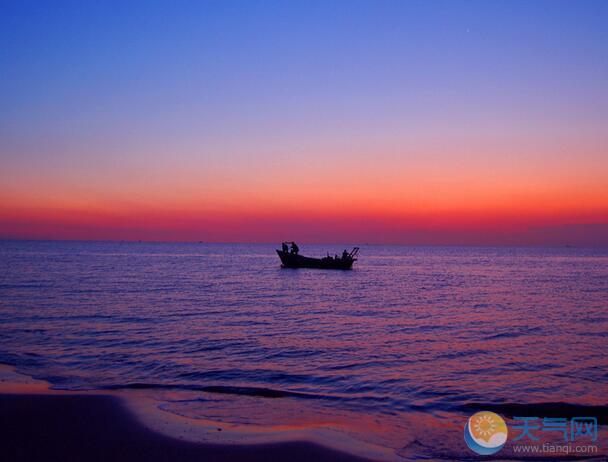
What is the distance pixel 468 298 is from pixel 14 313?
26.2m

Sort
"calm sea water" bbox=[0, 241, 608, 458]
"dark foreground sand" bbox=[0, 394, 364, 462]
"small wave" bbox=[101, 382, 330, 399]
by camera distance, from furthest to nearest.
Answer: "small wave" bbox=[101, 382, 330, 399]
"calm sea water" bbox=[0, 241, 608, 458]
"dark foreground sand" bbox=[0, 394, 364, 462]

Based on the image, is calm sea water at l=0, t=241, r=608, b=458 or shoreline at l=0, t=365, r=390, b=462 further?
calm sea water at l=0, t=241, r=608, b=458

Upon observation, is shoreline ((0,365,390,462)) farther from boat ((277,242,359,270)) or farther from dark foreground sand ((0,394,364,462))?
boat ((277,242,359,270))

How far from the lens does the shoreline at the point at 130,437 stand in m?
6.65

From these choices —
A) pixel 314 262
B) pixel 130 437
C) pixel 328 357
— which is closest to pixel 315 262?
pixel 314 262

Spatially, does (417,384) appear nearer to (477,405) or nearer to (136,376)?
(477,405)

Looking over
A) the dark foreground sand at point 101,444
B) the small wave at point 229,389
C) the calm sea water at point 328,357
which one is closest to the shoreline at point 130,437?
the dark foreground sand at point 101,444

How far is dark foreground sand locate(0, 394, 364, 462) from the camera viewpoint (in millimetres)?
6574

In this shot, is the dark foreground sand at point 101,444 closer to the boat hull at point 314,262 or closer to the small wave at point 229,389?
the small wave at point 229,389

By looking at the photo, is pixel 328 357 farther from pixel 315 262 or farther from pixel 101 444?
pixel 315 262

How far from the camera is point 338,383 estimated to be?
438 inches

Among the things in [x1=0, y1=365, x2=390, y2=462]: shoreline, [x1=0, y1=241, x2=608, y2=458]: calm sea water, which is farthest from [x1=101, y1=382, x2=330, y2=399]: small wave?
[x1=0, y1=365, x2=390, y2=462]: shoreline

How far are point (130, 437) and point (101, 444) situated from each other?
44 cm

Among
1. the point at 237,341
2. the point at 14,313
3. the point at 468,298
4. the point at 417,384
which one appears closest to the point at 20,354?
the point at 237,341
